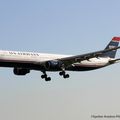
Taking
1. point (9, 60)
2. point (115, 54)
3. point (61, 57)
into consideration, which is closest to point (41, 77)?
point (61, 57)

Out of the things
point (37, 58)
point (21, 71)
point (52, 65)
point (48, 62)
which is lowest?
point (21, 71)

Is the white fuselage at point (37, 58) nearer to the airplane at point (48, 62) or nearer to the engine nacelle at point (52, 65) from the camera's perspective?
the airplane at point (48, 62)

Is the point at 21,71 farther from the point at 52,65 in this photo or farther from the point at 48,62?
the point at 52,65

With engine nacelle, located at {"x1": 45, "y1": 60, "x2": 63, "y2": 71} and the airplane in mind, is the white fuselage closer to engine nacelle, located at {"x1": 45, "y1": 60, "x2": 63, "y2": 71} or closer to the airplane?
the airplane

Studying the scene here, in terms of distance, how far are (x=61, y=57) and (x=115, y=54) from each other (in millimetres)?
15028

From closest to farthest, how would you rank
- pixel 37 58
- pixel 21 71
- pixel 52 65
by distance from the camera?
pixel 52 65 < pixel 37 58 < pixel 21 71

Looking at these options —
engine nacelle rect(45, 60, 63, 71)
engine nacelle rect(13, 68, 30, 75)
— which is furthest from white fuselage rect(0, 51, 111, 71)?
engine nacelle rect(13, 68, 30, 75)

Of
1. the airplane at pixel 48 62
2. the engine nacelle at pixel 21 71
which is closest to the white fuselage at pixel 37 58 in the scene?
the airplane at pixel 48 62

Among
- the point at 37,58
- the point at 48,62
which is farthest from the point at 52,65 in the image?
the point at 37,58

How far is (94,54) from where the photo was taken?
2810 inches

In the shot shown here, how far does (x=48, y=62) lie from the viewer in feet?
234

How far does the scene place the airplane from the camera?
68688mm

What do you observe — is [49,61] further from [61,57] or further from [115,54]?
[115,54]

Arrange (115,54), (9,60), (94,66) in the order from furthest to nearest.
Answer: (115,54) < (94,66) < (9,60)
